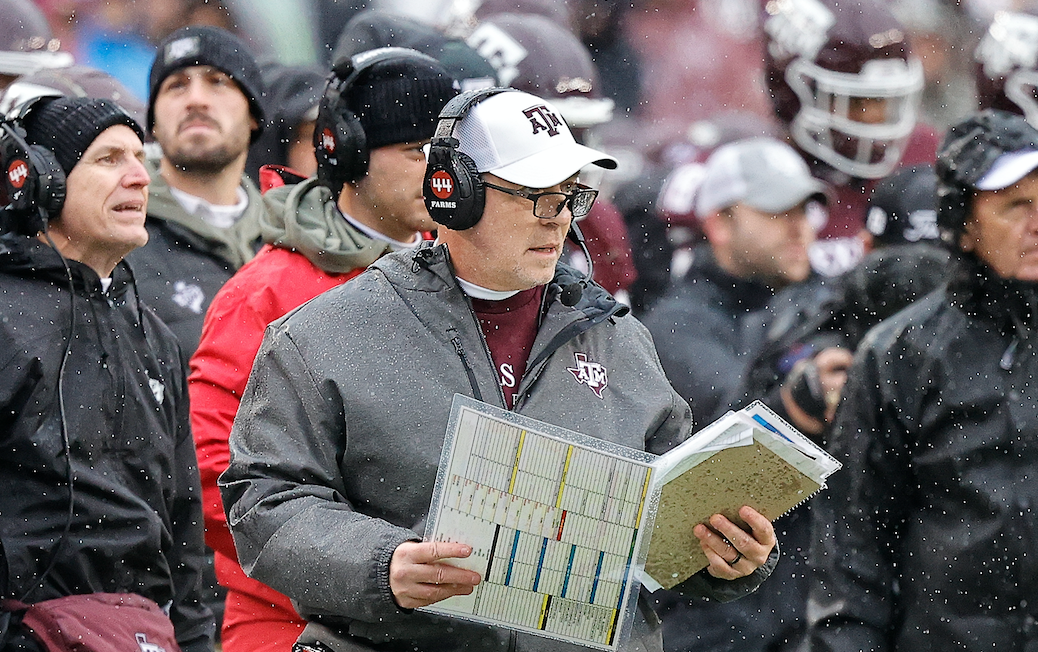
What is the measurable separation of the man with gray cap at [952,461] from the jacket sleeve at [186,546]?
175 cm

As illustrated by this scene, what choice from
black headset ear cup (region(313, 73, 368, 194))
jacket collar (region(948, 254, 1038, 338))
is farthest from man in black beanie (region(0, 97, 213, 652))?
jacket collar (region(948, 254, 1038, 338))

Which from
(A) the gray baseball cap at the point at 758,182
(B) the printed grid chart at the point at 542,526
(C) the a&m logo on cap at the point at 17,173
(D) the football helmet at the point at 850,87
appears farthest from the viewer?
(D) the football helmet at the point at 850,87

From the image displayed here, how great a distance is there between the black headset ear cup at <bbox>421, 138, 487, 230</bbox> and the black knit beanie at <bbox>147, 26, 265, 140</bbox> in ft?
8.39

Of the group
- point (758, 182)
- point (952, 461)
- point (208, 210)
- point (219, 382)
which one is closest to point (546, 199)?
point (219, 382)

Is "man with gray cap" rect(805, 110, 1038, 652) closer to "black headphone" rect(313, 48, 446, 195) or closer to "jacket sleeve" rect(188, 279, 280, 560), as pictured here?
"black headphone" rect(313, 48, 446, 195)

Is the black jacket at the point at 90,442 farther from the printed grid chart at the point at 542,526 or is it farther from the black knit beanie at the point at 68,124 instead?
the printed grid chart at the point at 542,526

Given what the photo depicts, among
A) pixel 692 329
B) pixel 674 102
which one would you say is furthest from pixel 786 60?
pixel 674 102

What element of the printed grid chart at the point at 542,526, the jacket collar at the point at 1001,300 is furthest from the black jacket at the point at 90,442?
the jacket collar at the point at 1001,300

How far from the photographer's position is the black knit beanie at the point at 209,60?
6.12 metres

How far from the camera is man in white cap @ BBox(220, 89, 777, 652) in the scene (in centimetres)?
339

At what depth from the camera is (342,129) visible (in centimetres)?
475

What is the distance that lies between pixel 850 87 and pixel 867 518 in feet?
14.0

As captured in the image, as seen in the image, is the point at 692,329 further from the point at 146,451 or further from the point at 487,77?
the point at 146,451

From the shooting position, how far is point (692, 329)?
6875 mm
